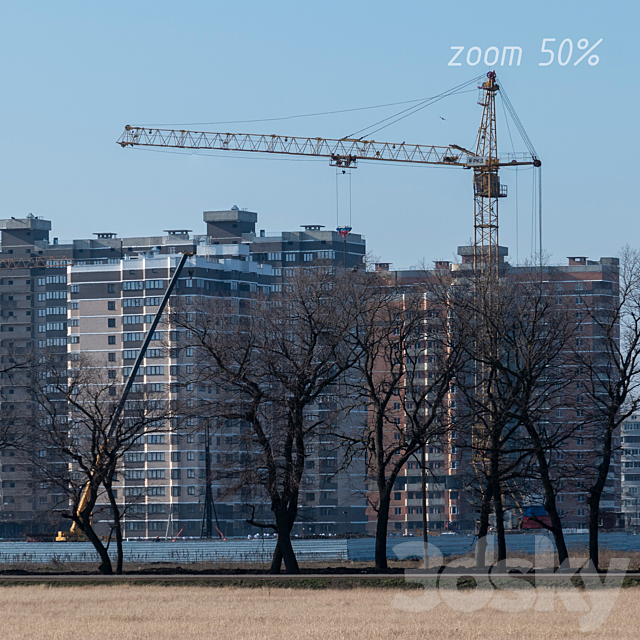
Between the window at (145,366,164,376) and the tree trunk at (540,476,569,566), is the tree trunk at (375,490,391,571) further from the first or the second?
the window at (145,366,164,376)

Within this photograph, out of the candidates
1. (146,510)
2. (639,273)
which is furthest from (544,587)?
(146,510)

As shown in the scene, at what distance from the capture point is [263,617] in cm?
3831

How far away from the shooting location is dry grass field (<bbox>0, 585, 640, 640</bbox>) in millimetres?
33875

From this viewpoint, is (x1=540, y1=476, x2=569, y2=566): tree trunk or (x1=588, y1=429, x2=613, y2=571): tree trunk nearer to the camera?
(x1=588, y1=429, x2=613, y2=571): tree trunk

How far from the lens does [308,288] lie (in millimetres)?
58000

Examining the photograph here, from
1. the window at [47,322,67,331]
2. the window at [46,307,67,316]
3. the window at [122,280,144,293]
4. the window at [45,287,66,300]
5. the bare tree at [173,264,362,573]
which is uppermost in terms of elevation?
the window at [45,287,66,300]

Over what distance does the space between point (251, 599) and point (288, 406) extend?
44.0 ft

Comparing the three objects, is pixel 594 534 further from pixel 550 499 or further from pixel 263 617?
pixel 263 617

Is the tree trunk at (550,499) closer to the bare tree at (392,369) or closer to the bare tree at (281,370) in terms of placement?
the bare tree at (392,369)

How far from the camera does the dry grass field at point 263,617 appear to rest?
3388 centimetres

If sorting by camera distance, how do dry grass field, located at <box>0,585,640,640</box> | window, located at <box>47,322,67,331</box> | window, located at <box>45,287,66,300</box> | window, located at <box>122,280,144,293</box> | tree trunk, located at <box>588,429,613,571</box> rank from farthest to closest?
window, located at <box>45,287,66,300</box> → window, located at <box>47,322,67,331</box> → window, located at <box>122,280,144,293</box> → tree trunk, located at <box>588,429,613,571</box> → dry grass field, located at <box>0,585,640,640</box>

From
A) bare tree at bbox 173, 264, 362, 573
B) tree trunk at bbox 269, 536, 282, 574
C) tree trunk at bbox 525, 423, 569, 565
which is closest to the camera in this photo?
tree trunk at bbox 525, 423, 569, 565

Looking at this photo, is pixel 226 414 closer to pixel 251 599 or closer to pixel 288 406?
pixel 288 406

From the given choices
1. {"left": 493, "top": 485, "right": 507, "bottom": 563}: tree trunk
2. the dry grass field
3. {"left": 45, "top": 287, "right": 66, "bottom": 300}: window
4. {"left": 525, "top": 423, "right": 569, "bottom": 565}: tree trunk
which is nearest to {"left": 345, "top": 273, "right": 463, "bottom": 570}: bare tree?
{"left": 493, "top": 485, "right": 507, "bottom": 563}: tree trunk
